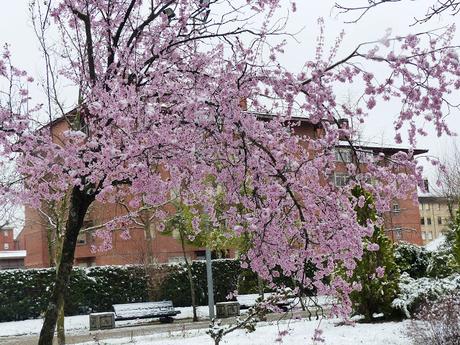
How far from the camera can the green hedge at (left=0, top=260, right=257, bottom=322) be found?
20125mm

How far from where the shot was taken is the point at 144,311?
61.8 ft

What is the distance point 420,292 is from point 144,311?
10.2 meters

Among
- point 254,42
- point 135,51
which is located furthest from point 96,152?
point 254,42

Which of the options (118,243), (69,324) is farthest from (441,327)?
(118,243)

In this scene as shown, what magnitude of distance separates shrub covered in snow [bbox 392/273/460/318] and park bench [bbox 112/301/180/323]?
9244 mm

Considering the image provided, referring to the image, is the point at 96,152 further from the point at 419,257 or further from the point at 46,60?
the point at 419,257

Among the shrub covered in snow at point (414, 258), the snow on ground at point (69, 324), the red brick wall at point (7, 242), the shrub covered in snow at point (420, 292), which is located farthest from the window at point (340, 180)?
the red brick wall at point (7, 242)

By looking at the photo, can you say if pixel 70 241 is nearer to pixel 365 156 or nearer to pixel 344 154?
pixel 344 154

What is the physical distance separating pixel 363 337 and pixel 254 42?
253 inches

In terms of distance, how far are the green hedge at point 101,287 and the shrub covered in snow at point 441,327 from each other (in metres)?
15.2

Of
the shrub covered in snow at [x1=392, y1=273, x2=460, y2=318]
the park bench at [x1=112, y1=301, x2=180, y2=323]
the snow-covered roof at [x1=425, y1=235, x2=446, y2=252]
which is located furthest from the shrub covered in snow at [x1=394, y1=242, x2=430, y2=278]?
the park bench at [x1=112, y1=301, x2=180, y2=323]

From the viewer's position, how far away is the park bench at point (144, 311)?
18.5 meters

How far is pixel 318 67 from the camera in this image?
5504 millimetres

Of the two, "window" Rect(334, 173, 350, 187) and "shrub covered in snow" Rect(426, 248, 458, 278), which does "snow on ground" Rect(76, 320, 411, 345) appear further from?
"window" Rect(334, 173, 350, 187)
